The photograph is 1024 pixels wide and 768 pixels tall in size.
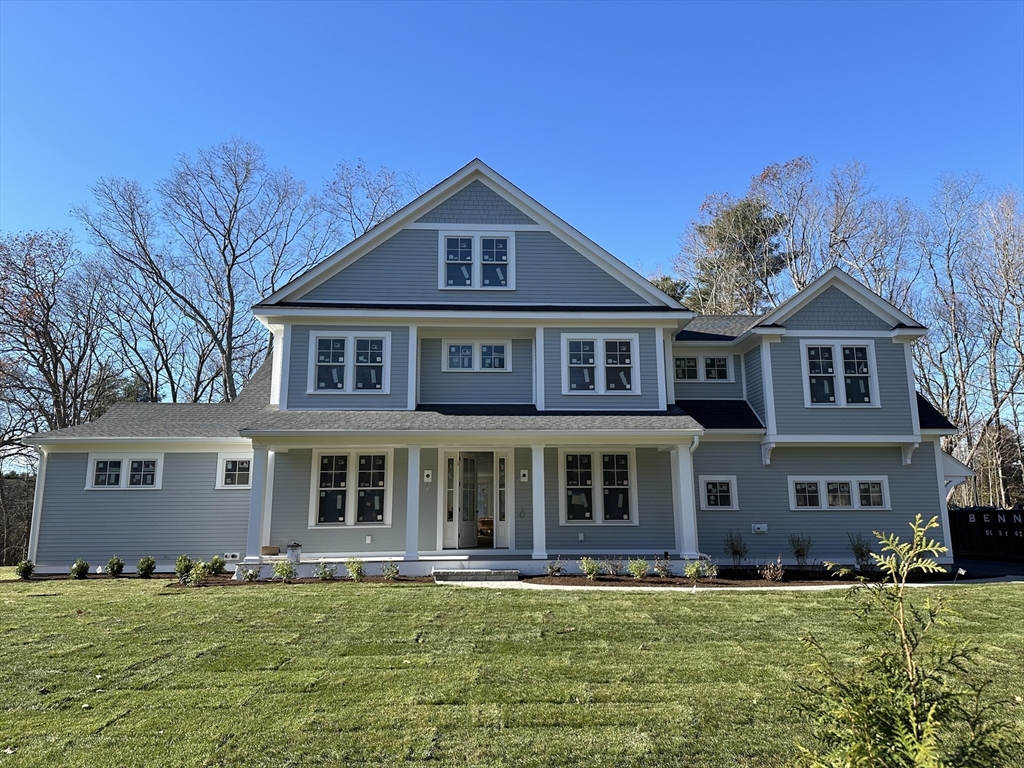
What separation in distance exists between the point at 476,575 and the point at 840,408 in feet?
31.0

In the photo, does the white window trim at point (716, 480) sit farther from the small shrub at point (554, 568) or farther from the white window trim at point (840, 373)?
the small shrub at point (554, 568)

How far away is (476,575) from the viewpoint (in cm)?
1245

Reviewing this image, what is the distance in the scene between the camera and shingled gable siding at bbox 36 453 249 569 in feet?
48.7

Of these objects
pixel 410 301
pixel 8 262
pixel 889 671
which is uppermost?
pixel 8 262

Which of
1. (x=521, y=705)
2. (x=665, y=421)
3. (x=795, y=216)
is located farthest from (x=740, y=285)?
(x=521, y=705)

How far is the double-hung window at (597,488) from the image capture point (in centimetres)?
1505

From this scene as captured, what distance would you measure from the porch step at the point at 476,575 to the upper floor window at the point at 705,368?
7432 mm

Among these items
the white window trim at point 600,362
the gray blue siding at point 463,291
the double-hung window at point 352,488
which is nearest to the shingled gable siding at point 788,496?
the white window trim at point 600,362

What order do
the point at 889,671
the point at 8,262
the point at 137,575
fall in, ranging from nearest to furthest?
1. the point at 889,671
2. the point at 137,575
3. the point at 8,262

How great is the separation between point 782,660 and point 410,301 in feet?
36.5

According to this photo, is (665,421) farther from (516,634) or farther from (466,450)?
(516,634)

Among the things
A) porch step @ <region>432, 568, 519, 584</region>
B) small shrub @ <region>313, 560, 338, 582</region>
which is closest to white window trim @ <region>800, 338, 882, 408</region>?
porch step @ <region>432, 568, 519, 584</region>

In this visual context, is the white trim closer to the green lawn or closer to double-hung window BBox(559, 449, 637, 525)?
the green lawn

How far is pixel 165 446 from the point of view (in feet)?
50.2
